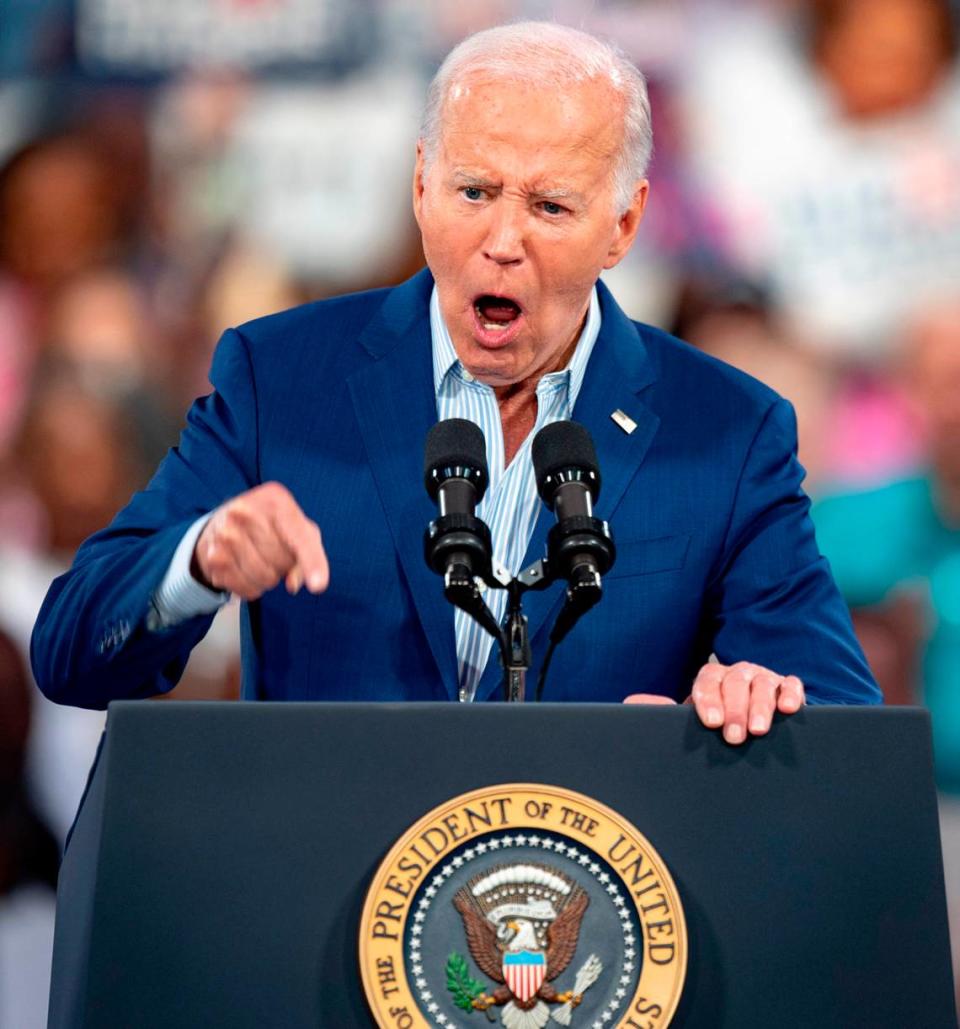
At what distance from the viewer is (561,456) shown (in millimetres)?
1750

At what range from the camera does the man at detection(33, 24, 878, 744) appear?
85.4 inches

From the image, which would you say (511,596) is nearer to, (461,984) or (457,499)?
(457,499)

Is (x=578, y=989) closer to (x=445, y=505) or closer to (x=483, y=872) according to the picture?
(x=483, y=872)

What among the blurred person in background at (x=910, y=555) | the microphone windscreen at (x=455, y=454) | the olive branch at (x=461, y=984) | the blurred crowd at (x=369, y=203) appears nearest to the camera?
the olive branch at (x=461, y=984)

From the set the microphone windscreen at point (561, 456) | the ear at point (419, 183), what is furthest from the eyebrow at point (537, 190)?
the microphone windscreen at point (561, 456)

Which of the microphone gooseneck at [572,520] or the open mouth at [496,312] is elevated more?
the open mouth at [496,312]

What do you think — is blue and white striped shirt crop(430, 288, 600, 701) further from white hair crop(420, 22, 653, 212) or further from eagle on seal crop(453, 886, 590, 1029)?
eagle on seal crop(453, 886, 590, 1029)

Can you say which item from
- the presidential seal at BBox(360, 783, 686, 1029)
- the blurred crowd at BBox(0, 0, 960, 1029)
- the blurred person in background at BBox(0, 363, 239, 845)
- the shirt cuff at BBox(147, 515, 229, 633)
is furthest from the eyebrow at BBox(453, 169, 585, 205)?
the blurred person in background at BBox(0, 363, 239, 845)

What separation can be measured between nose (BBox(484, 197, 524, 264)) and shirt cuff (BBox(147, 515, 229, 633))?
63 cm

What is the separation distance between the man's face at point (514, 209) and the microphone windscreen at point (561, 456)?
0.48 m

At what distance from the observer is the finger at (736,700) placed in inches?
62.1

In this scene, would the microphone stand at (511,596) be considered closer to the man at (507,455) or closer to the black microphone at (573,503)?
the black microphone at (573,503)

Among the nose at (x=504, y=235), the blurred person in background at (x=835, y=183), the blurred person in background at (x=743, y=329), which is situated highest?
the blurred person in background at (x=835, y=183)

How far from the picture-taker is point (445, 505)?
166 cm
